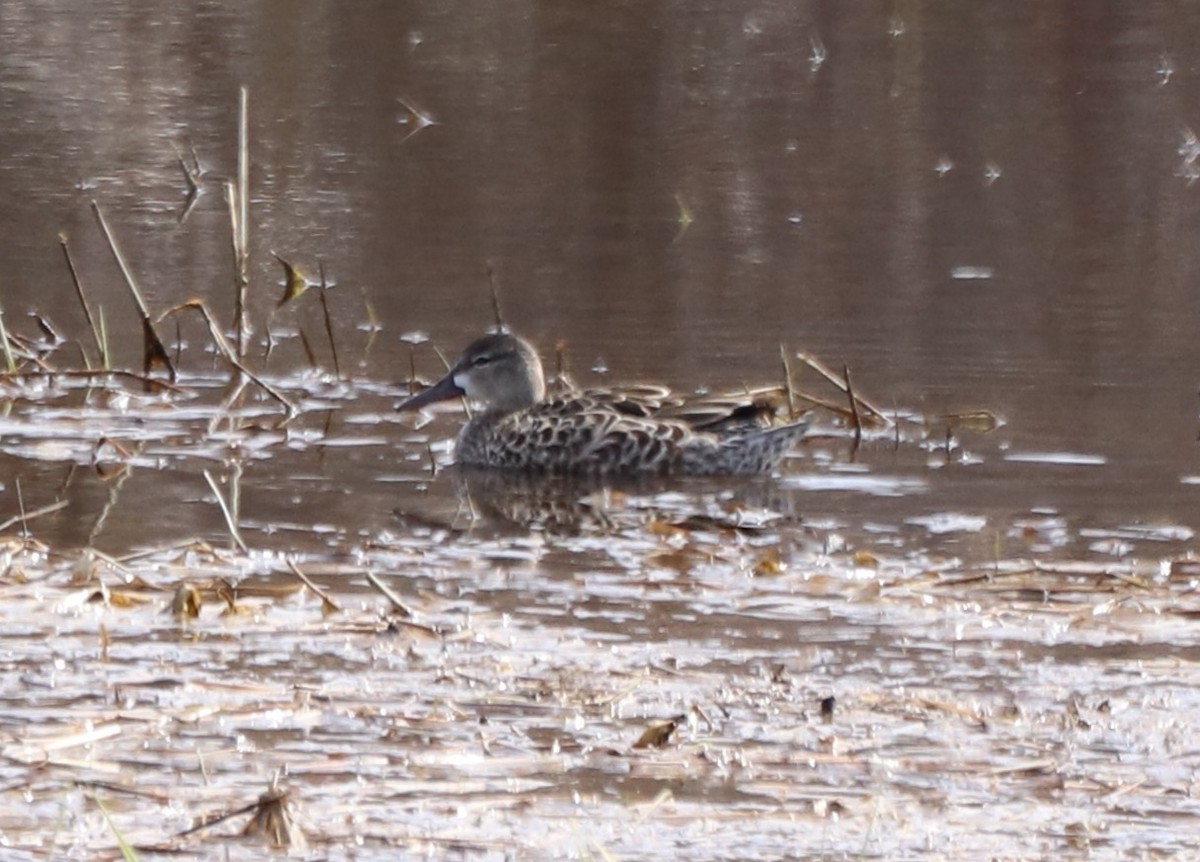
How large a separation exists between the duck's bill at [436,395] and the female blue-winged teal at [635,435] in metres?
0.23

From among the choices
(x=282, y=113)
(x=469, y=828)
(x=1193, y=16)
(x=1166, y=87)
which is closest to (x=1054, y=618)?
(x=469, y=828)

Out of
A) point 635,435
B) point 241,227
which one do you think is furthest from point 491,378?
point 241,227

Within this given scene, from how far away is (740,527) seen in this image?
25.9ft

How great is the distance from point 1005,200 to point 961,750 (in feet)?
32.0

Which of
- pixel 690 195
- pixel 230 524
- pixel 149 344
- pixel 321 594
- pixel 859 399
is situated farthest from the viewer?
pixel 690 195

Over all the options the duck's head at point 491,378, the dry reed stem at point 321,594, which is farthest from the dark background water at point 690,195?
the dry reed stem at point 321,594

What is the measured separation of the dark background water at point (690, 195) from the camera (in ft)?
33.0

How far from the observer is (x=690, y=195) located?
48.8ft

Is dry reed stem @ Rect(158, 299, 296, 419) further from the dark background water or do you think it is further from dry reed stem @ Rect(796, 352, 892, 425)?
dry reed stem @ Rect(796, 352, 892, 425)

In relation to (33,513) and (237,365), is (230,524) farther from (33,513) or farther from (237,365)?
(237,365)

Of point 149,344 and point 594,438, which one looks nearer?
point 594,438

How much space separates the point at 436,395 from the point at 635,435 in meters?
0.96

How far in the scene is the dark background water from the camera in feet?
33.0

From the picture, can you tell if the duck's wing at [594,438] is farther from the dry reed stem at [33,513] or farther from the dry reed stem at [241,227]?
the dry reed stem at [33,513]
